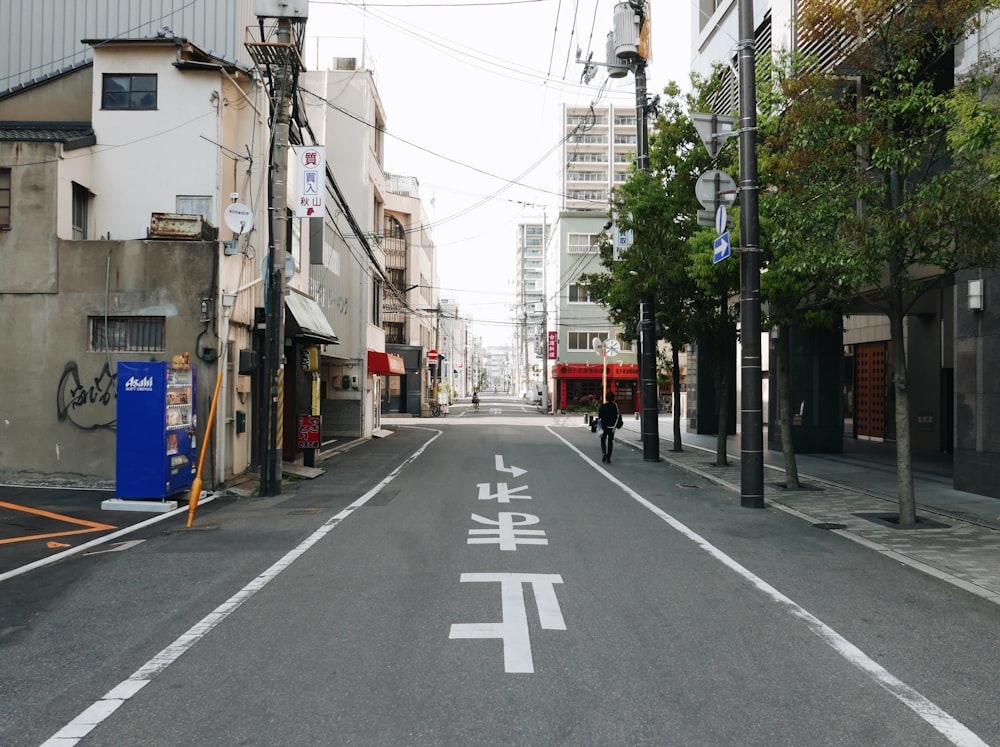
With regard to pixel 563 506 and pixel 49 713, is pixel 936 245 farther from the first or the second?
pixel 49 713

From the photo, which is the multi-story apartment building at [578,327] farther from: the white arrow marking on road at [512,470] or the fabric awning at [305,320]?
the white arrow marking on road at [512,470]

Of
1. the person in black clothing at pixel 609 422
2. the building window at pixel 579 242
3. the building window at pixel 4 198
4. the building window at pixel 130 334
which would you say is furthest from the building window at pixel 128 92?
the building window at pixel 579 242

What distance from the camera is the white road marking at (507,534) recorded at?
909cm

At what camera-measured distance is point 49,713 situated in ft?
14.1

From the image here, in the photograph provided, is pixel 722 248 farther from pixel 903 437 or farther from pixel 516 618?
pixel 516 618

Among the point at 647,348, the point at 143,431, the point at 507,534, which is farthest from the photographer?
the point at 647,348

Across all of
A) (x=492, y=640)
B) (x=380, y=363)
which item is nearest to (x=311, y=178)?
(x=492, y=640)

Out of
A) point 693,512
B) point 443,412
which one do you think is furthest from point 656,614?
point 443,412

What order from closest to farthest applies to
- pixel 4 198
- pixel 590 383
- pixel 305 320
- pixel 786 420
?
pixel 4 198, pixel 786 420, pixel 305 320, pixel 590 383

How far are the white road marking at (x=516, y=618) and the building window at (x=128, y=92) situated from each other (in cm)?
1425

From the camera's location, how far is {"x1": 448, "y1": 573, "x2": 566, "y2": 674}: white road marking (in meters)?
5.14

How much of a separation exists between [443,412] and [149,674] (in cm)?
5317

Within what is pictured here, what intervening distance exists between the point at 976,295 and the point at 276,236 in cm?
1225

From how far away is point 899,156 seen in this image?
33.4ft
